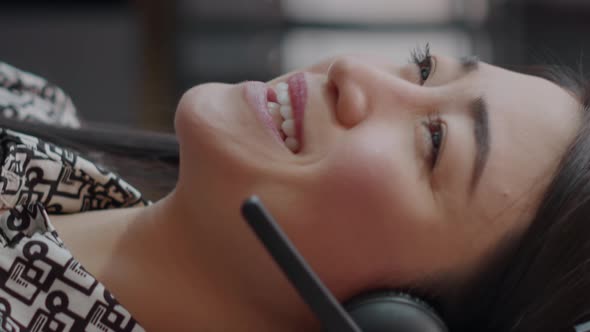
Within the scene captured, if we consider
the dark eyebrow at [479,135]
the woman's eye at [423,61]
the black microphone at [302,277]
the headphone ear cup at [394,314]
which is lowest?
the headphone ear cup at [394,314]

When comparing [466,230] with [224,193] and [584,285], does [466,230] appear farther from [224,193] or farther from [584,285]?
[224,193]

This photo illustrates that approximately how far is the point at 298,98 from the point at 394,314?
30 centimetres

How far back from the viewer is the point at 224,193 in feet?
2.92

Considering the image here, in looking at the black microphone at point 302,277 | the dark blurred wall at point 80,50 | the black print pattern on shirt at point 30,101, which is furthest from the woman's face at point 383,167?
the dark blurred wall at point 80,50

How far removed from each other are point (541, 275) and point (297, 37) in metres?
2.70

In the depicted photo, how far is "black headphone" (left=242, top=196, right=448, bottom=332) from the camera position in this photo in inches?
29.0

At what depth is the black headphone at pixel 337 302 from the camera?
0.74 metres

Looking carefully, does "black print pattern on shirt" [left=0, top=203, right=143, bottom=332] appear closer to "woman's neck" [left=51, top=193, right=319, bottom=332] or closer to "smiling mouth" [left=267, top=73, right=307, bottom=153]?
"woman's neck" [left=51, top=193, right=319, bottom=332]

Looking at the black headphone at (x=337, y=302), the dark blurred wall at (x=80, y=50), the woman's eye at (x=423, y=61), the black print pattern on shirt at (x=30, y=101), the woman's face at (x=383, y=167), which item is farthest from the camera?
the dark blurred wall at (x=80, y=50)

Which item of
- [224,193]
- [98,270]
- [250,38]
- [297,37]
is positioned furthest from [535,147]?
[297,37]

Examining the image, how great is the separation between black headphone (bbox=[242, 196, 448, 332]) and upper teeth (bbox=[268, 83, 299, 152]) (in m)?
0.20

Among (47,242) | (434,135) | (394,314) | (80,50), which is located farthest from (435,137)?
(80,50)

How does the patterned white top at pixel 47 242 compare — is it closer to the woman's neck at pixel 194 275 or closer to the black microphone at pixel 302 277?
the woman's neck at pixel 194 275

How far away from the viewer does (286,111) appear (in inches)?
38.0
